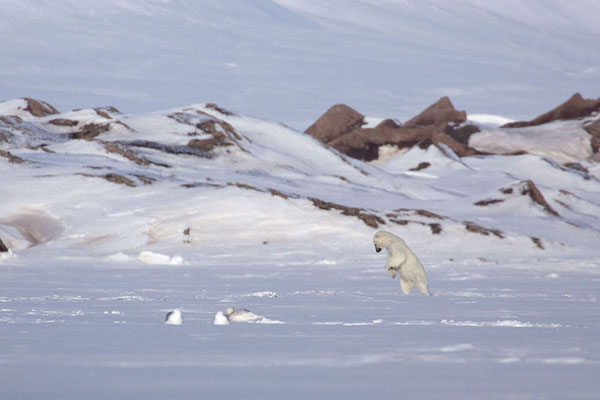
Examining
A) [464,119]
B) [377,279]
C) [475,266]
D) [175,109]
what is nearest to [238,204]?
[475,266]

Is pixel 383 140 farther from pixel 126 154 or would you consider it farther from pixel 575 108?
pixel 126 154

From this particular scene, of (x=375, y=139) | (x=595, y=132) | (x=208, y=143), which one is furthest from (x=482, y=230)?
(x=595, y=132)

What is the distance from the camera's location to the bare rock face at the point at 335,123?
72.2 m

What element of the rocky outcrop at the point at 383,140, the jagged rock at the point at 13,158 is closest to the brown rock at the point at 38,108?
the jagged rock at the point at 13,158

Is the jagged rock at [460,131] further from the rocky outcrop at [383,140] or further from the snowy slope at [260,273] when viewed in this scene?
the snowy slope at [260,273]

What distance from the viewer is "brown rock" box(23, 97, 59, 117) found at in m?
43.7

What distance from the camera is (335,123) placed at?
239ft

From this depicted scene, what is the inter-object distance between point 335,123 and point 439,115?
15.2m

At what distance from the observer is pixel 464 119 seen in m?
83.9

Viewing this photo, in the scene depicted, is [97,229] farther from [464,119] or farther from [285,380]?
[464,119]

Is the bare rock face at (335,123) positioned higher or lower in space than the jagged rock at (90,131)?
lower

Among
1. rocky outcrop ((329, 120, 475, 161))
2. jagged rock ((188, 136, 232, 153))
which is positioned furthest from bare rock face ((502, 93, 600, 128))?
jagged rock ((188, 136, 232, 153))

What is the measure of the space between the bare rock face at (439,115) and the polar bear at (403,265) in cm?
7328

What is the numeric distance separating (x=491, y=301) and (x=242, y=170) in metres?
25.3
